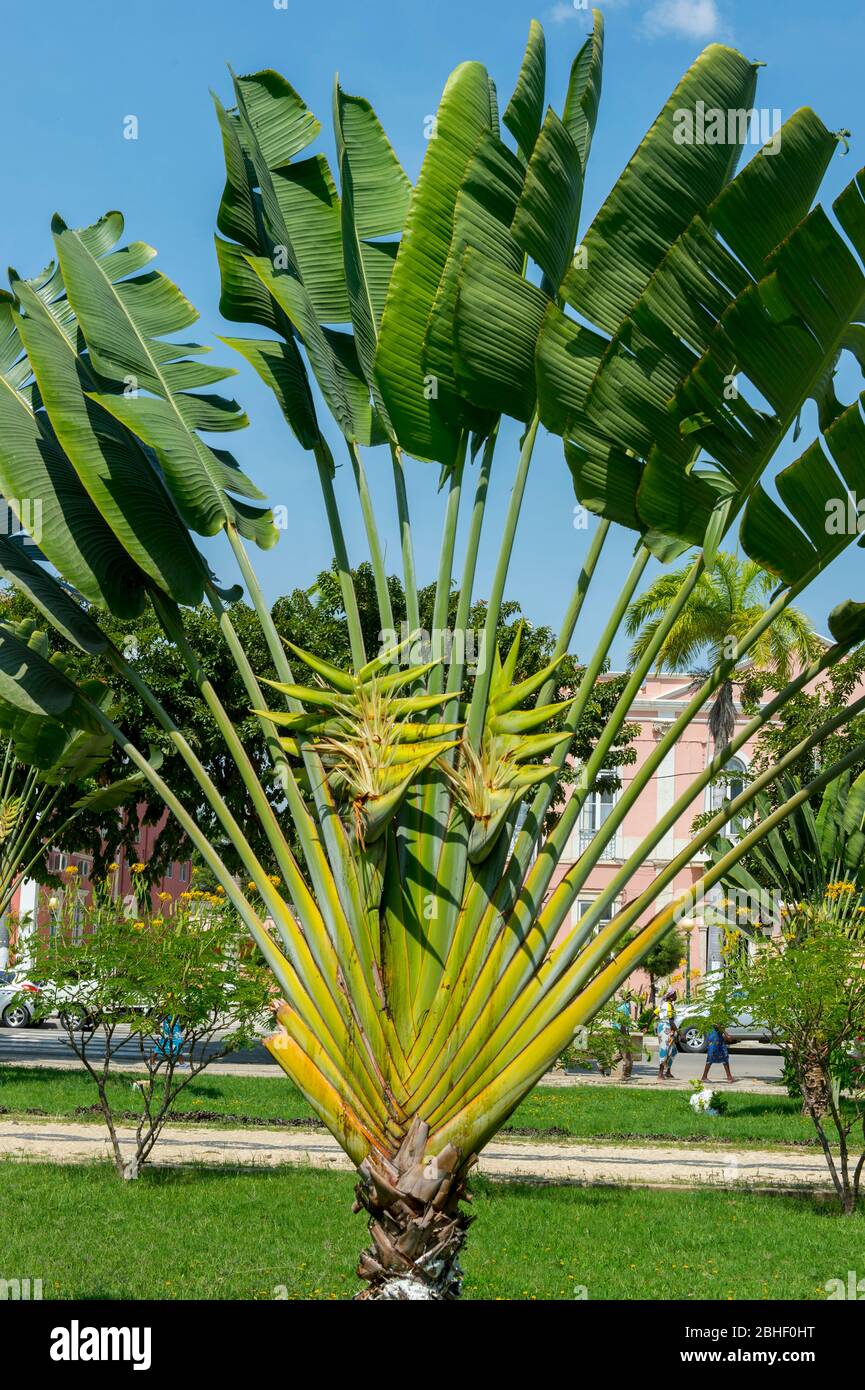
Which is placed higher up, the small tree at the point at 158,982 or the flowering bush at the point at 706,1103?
the small tree at the point at 158,982

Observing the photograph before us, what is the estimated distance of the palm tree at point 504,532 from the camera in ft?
14.6

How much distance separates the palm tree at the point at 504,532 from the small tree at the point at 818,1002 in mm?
7122

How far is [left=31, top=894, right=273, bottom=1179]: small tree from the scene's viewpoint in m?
11.9

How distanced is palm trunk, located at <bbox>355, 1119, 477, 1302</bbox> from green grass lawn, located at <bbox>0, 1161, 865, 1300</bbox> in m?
2.90

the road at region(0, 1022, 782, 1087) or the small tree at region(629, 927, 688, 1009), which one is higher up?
the small tree at region(629, 927, 688, 1009)

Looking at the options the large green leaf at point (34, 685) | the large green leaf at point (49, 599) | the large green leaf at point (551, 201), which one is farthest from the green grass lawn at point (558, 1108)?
the large green leaf at point (551, 201)

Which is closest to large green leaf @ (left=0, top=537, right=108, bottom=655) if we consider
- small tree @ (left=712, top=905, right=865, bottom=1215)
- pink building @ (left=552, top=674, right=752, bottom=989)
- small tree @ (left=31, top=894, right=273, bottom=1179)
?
small tree @ (left=31, top=894, right=273, bottom=1179)

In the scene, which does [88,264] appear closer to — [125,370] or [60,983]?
[125,370]

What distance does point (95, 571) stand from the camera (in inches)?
235

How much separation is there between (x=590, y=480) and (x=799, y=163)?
135cm

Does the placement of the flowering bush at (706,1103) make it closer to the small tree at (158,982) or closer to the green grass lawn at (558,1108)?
the green grass lawn at (558,1108)
